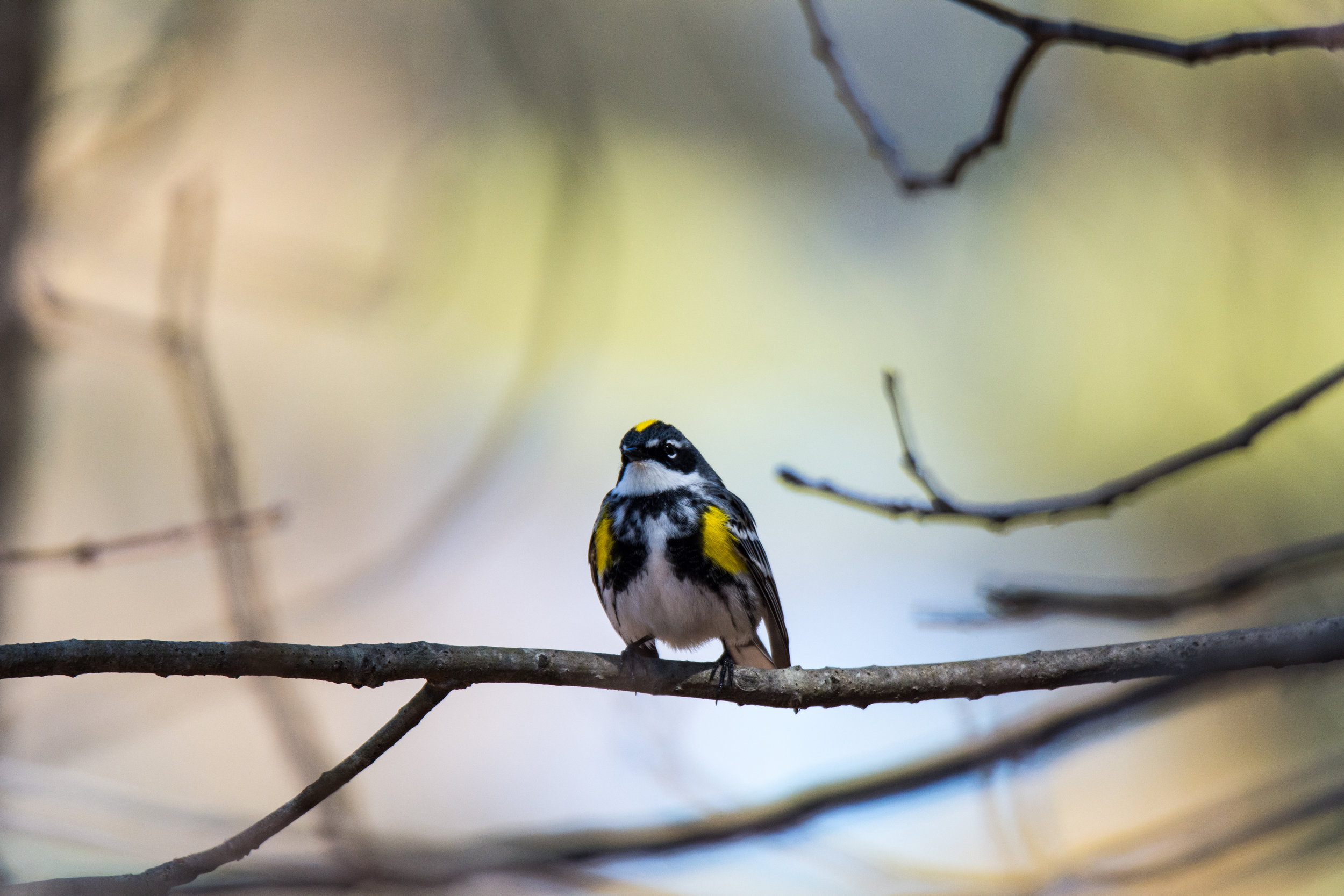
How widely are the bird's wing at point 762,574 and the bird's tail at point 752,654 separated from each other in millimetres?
43

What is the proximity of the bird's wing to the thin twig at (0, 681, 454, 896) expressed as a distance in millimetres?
1691

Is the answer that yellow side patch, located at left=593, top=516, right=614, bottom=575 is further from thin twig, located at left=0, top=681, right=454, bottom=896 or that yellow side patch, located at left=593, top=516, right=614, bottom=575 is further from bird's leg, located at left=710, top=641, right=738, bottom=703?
thin twig, located at left=0, top=681, right=454, bottom=896

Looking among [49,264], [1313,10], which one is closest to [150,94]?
[49,264]

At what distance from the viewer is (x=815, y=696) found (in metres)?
2.61

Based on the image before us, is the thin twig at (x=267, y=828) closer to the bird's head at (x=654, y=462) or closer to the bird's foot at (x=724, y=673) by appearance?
the bird's foot at (x=724, y=673)

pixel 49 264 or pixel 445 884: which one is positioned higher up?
pixel 49 264

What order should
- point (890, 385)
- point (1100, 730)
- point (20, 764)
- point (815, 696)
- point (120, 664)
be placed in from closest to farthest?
1. point (120, 664)
2. point (1100, 730)
3. point (815, 696)
4. point (890, 385)
5. point (20, 764)

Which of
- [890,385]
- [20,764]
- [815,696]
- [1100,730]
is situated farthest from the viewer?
[20,764]

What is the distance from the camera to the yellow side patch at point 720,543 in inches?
146

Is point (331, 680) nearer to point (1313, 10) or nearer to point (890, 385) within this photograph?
point (890, 385)

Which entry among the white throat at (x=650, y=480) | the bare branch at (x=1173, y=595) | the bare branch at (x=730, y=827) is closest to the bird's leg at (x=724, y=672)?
the bare branch at (x=730, y=827)

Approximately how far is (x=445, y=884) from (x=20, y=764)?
6.80ft

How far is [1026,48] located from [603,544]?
7.03 ft

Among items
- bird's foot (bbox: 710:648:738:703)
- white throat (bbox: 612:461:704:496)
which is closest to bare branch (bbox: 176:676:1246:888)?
bird's foot (bbox: 710:648:738:703)
